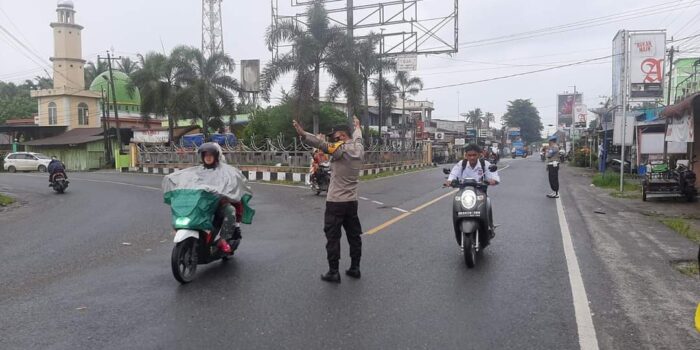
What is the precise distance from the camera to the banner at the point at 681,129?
15.2 meters

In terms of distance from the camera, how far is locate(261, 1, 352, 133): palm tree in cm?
2747

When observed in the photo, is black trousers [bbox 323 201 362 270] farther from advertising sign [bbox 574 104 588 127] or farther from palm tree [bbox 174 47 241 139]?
advertising sign [bbox 574 104 588 127]

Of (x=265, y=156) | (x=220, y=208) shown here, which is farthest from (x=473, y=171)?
(x=265, y=156)

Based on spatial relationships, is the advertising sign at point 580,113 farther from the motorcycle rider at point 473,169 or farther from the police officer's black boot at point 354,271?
the police officer's black boot at point 354,271

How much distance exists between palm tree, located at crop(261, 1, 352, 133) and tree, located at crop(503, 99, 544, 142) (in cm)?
9836

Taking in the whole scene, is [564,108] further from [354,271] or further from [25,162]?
[354,271]

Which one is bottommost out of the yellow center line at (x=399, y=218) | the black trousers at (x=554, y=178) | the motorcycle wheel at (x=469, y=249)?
the yellow center line at (x=399, y=218)

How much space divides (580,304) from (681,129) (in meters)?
12.8

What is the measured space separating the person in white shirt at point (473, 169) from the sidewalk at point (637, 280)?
1.65 metres

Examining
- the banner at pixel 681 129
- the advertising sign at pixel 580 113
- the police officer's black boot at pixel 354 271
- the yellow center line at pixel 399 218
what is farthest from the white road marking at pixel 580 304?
the advertising sign at pixel 580 113

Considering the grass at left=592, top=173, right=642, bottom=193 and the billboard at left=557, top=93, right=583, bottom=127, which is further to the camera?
the billboard at left=557, top=93, right=583, bottom=127

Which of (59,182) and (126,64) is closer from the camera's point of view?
(59,182)

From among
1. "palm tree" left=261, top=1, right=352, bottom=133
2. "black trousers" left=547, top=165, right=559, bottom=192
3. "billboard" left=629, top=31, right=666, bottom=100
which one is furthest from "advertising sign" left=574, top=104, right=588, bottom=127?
"black trousers" left=547, top=165, right=559, bottom=192

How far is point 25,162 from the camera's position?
4288 centimetres
